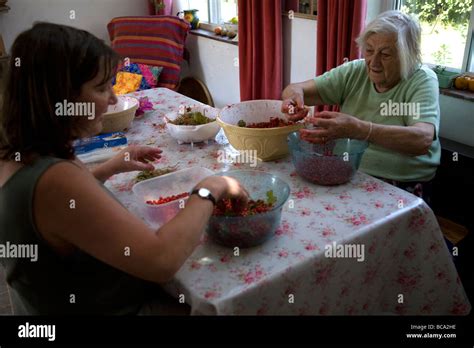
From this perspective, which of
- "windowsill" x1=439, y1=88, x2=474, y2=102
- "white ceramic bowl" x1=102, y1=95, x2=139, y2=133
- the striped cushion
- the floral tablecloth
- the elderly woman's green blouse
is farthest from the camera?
the striped cushion

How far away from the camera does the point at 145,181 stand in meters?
1.41

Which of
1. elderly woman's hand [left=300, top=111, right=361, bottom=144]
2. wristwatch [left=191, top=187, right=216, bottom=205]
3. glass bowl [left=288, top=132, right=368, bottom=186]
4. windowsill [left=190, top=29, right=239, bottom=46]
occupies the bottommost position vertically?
glass bowl [left=288, top=132, right=368, bottom=186]

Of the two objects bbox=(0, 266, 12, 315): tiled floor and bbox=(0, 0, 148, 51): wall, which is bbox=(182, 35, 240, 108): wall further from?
bbox=(0, 266, 12, 315): tiled floor

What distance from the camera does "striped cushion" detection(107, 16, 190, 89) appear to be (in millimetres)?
3746

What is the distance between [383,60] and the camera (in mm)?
1741

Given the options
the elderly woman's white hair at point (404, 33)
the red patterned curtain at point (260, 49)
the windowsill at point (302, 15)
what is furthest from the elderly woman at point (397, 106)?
Result: the red patterned curtain at point (260, 49)

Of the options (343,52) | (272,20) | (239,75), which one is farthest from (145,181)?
(239,75)

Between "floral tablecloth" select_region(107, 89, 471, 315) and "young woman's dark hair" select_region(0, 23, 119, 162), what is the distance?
426 millimetres

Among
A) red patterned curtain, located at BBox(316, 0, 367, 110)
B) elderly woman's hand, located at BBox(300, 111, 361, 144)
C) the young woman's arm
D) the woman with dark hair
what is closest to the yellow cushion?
red patterned curtain, located at BBox(316, 0, 367, 110)

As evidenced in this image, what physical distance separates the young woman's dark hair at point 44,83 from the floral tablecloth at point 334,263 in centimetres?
43

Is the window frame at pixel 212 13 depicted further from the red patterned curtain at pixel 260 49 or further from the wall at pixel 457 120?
the wall at pixel 457 120

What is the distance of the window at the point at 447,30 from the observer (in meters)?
2.18

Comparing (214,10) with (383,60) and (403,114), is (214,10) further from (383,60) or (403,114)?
(403,114)

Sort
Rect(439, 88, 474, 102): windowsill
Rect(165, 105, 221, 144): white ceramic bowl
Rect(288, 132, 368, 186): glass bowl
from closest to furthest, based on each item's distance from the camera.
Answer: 1. Rect(288, 132, 368, 186): glass bowl
2. Rect(165, 105, 221, 144): white ceramic bowl
3. Rect(439, 88, 474, 102): windowsill
